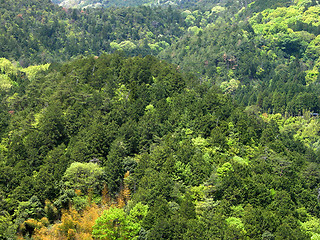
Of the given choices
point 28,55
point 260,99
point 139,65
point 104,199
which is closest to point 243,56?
point 260,99

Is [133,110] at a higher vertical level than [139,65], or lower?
lower

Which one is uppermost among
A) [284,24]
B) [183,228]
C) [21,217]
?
[284,24]

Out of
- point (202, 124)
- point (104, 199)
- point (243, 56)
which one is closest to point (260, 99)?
point (243, 56)

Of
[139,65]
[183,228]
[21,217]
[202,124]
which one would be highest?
[139,65]

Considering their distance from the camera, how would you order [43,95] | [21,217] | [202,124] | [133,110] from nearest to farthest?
1. [21,217]
2. [202,124]
3. [133,110]
4. [43,95]

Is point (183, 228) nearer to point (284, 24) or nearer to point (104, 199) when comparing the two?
point (104, 199)

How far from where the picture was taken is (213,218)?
58.9 metres

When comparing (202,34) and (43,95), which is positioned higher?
(202,34)

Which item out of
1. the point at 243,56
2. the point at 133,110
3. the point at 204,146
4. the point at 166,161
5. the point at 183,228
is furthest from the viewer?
the point at 243,56

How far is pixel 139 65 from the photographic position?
107 m

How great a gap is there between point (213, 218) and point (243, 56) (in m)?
120

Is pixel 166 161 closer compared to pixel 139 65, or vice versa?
pixel 166 161

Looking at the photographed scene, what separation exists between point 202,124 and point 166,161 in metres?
16.0

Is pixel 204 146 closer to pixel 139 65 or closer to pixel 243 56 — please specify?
pixel 139 65
